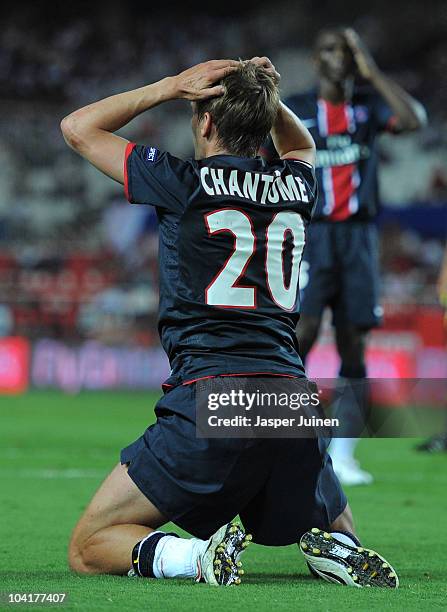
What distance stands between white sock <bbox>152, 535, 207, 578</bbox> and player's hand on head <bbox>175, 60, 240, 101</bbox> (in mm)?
1451

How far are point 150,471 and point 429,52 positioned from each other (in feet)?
67.5

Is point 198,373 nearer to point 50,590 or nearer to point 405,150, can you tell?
point 50,590

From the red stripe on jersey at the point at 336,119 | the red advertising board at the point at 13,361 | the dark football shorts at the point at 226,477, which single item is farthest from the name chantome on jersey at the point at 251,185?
Result: the red advertising board at the point at 13,361

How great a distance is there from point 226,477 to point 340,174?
4.08 meters

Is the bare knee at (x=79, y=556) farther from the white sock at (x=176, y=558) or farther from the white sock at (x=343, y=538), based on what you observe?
the white sock at (x=343, y=538)

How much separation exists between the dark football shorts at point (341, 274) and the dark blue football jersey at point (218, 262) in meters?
3.50

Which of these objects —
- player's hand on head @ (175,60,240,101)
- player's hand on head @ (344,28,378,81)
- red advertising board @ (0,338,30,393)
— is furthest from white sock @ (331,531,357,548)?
red advertising board @ (0,338,30,393)

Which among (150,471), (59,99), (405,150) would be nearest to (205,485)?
(150,471)

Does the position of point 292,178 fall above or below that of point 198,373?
above

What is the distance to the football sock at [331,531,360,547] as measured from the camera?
387 centimetres

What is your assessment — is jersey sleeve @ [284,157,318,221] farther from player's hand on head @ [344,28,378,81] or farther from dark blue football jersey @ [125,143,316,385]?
player's hand on head @ [344,28,378,81]

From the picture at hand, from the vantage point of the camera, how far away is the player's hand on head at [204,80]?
151 inches

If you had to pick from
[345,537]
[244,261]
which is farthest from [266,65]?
[345,537]

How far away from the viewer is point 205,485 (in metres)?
3.72
